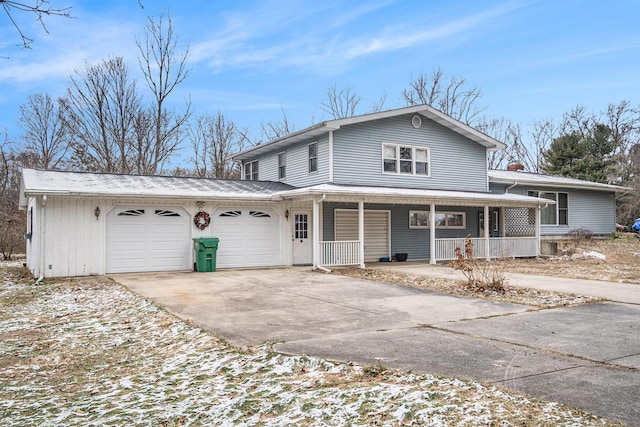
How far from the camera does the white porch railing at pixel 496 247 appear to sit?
1797cm

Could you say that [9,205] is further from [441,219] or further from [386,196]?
[441,219]

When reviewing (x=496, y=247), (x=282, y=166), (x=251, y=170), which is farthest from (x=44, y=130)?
(x=496, y=247)

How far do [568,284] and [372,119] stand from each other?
837 cm

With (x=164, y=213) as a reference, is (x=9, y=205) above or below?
above

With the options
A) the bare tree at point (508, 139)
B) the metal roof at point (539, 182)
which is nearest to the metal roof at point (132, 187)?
the metal roof at point (539, 182)

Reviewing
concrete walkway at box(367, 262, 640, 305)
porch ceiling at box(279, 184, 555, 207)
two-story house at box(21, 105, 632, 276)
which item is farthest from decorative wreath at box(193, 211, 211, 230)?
concrete walkway at box(367, 262, 640, 305)

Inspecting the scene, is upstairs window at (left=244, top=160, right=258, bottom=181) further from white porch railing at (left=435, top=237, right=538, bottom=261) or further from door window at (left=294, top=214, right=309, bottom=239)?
white porch railing at (left=435, top=237, right=538, bottom=261)

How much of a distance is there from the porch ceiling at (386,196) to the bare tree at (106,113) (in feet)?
55.3

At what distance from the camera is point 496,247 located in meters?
19.0

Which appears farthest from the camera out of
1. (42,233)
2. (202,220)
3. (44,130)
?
(44,130)

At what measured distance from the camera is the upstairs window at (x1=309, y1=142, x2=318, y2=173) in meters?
16.8

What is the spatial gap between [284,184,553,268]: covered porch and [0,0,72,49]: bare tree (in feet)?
33.4

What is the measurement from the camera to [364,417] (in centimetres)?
348

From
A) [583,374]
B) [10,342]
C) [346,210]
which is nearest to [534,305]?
[583,374]
